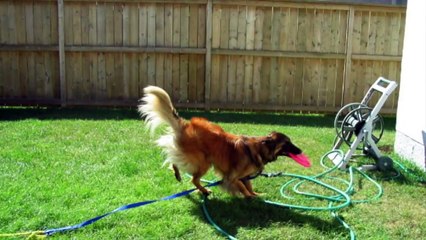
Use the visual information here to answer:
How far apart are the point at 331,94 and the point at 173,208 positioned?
5967mm

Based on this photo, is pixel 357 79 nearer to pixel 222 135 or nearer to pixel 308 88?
pixel 308 88

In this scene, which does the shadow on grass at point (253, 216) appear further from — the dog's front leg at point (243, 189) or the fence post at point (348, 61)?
the fence post at point (348, 61)

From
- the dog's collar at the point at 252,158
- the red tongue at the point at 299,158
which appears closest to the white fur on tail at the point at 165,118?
the dog's collar at the point at 252,158

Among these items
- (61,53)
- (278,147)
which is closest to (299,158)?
(278,147)

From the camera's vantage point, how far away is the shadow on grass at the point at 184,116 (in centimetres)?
803

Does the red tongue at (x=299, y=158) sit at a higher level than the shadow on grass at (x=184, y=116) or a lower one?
higher

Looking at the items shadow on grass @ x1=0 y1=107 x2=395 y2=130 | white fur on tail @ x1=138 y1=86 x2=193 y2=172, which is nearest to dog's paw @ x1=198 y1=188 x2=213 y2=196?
white fur on tail @ x1=138 y1=86 x2=193 y2=172

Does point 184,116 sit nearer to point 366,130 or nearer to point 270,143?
point 366,130

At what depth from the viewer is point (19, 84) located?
8.90 m

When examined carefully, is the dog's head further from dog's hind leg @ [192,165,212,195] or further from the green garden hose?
dog's hind leg @ [192,165,212,195]

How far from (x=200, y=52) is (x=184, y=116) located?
4.26ft

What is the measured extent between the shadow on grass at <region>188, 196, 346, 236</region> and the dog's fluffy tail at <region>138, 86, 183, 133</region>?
756mm

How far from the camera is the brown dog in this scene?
401cm

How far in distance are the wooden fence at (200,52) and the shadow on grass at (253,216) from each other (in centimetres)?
501
